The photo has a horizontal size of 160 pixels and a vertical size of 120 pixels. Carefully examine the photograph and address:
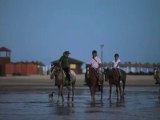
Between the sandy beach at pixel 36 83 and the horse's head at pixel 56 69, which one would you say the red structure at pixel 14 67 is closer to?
the sandy beach at pixel 36 83

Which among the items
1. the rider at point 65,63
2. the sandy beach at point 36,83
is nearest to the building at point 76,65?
the sandy beach at point 36,83

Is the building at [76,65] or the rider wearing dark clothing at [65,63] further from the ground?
the building at [76,65]

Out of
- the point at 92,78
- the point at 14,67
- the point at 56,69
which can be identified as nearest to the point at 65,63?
the point at 56,69

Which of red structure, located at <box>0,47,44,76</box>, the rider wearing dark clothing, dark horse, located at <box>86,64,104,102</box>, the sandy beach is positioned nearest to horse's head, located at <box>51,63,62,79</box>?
the rider wearing dark clothing

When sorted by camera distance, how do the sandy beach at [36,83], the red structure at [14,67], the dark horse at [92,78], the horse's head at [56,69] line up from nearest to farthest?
the horse's head at [56,69] → the dark horse at [92,78] → the sandy beach at [36,83] → the red structure at [14,67]

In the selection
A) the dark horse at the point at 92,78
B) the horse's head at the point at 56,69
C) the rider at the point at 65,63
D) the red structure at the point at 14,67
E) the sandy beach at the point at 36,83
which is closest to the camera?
the horse's head at the point at 56,69

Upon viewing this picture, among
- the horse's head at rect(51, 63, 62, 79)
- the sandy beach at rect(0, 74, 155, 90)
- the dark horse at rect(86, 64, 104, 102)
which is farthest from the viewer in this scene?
the sandy beach at rect(0, 74, 155, 90)

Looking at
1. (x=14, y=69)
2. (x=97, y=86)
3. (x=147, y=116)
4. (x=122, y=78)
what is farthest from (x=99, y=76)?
(x=14, y=69)

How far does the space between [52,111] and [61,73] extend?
645 centimetres

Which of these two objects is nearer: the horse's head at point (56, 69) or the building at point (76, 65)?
the horse's head at point (56, 69)

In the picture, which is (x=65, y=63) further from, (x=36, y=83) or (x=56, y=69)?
(x=36, y=83)

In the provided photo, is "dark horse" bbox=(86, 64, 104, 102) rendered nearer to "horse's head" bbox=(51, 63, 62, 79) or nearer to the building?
"horse's head" bbox=(51, 63, 62, 79)

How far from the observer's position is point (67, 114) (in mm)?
20938

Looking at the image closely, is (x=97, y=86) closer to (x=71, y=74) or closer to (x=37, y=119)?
(x=71, y=74)
